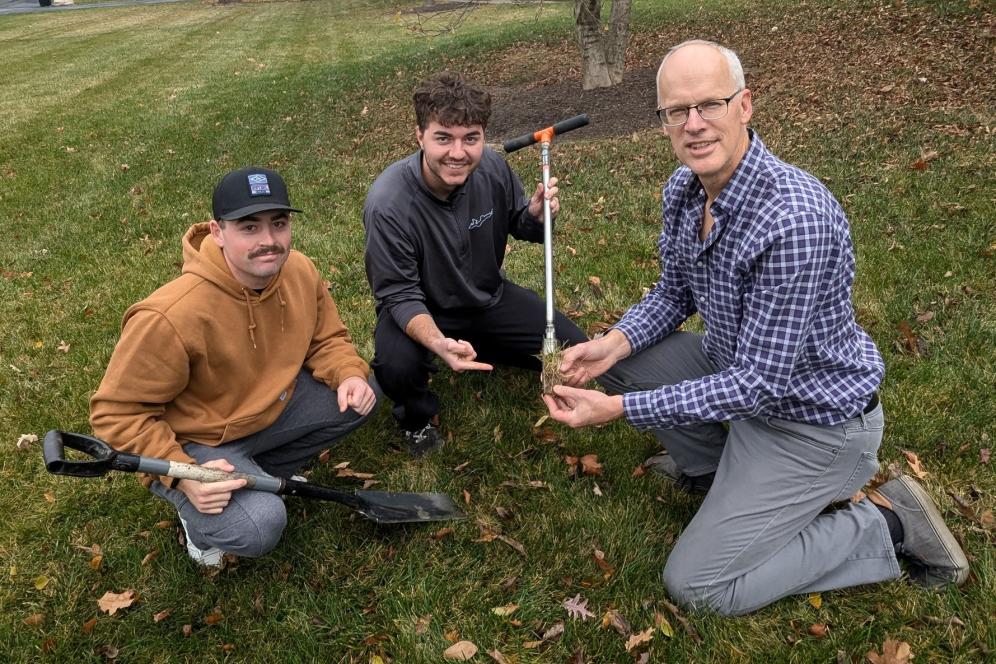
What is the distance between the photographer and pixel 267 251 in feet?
10.2

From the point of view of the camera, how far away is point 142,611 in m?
3.23

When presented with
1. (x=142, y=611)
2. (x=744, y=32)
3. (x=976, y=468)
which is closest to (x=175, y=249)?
(x=142, y=611)

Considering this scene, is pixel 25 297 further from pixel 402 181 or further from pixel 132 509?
pixel 402 181

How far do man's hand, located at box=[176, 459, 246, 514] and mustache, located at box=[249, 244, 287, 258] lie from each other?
93 cm

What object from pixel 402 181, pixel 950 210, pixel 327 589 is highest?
pixel 402 181

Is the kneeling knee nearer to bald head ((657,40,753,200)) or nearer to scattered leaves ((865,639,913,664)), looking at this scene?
bald head ((657,40,753,200))

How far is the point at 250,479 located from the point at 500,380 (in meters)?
2.01

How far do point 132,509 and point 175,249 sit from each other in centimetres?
418

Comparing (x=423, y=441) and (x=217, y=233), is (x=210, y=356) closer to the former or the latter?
(x=217, y=233)

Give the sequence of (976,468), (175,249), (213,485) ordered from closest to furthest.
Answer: (213,485) < (976,468) < (175,249)

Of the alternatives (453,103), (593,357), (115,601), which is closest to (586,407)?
(593,357)

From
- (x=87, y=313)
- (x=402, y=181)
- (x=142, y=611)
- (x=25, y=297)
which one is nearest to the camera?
(x=142, y=611)

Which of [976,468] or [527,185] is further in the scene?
[527,185]

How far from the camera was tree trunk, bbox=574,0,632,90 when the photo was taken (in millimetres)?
10209
